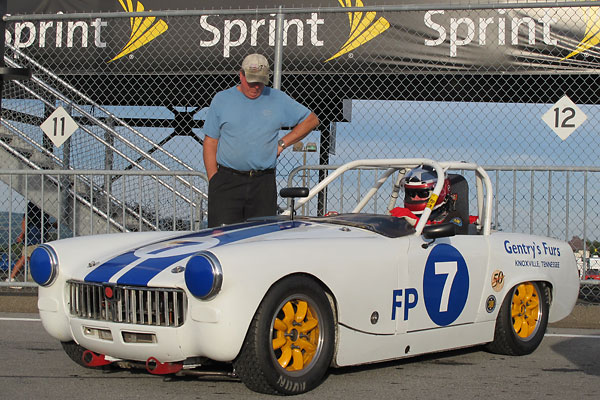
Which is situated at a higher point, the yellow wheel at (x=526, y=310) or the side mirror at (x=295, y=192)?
the side mirror at (x=295, y=192)

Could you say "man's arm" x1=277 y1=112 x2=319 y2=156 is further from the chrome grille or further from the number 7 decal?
the chrome grille

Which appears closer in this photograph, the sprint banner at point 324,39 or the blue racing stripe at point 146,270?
the blue racing stripe at point 146,270

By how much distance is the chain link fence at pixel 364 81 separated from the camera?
7.67 m

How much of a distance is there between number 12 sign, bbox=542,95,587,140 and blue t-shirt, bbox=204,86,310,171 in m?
2.43

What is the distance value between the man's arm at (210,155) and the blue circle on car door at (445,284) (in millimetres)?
2056

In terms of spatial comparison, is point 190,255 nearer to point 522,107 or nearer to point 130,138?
point 522,107

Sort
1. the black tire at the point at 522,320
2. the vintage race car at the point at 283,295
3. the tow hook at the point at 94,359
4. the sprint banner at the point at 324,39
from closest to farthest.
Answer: the vintage race car at the point at 283,295
the tow hook at the point at 94,359
the black tire at the point at 522,320
the sprint banner at the point at 324,39

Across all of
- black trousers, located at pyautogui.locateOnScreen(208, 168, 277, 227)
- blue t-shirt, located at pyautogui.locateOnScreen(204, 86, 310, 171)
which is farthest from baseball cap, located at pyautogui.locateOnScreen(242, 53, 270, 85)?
black trousers, located at pyautogui.locateOnScreen(208, 168, 277, 227)

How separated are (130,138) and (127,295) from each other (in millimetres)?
8023

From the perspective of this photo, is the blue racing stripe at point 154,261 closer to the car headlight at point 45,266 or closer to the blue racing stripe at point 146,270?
the blue racing stripe at point 146,270

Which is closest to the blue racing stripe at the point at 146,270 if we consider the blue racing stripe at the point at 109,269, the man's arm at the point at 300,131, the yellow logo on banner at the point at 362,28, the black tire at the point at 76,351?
the blue racing stripe at the point at 109,269

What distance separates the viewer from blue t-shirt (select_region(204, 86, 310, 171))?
624 cm

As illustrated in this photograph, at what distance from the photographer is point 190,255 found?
4289 millimetres

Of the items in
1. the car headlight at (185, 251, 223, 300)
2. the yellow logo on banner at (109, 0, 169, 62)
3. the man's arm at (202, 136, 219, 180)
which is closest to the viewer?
the car headlight at (185, 251, 223, 300)
